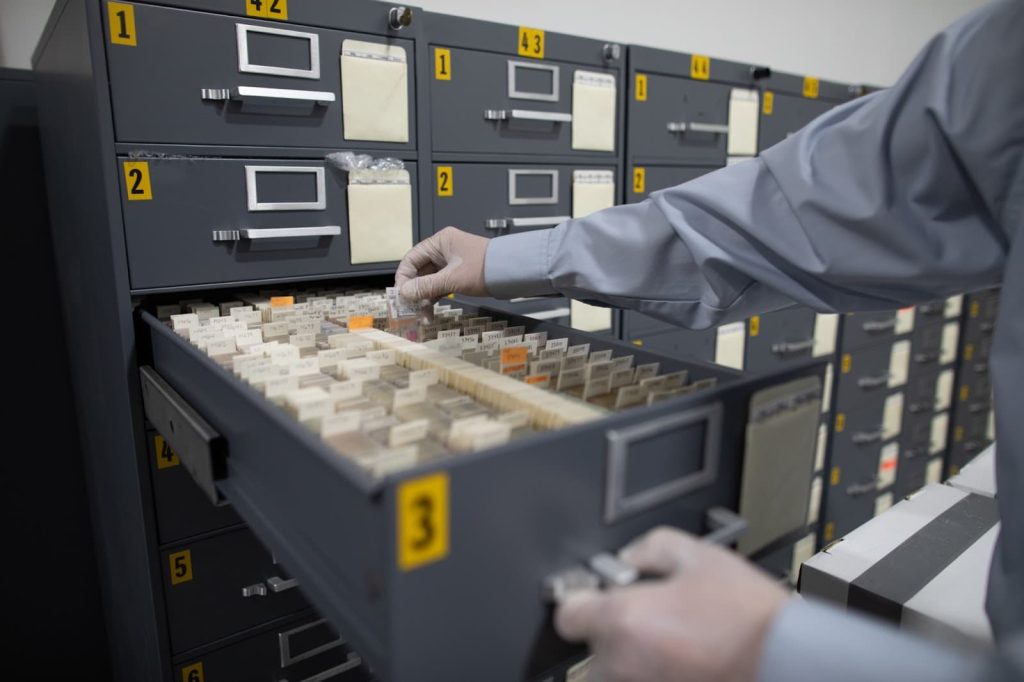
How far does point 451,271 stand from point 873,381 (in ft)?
6.07

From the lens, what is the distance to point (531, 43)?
4.36ft

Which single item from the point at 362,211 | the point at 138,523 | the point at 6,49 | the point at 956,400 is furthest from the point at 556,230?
the point at 956,400

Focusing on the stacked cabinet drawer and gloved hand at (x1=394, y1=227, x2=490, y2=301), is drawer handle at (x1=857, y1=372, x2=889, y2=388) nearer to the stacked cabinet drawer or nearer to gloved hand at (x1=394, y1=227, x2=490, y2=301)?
the stacked cabinet drawer

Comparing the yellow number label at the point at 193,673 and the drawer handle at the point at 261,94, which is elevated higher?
the drawer handle at the point at 261,94

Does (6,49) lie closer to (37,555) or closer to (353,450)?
(37,555)

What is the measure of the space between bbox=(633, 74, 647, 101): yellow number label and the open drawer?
1.08 meters

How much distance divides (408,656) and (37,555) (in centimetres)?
150

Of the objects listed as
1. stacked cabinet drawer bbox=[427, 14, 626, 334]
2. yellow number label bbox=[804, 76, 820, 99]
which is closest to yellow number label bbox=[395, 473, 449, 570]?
stacked cabinet drawer bbox=[427, 14, 626, 334]

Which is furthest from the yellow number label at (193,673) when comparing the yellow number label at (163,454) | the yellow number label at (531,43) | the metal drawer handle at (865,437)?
the metal drawer handle at (865,437)

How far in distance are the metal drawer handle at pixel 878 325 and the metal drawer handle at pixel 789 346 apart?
0.33m

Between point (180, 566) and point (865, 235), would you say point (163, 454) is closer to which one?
point (180, 566)

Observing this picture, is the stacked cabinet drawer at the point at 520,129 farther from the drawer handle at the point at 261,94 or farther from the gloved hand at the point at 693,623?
the gloved hand at the point at 693,623

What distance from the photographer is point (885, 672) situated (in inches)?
15.6

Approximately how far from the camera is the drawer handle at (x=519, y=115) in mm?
1312
